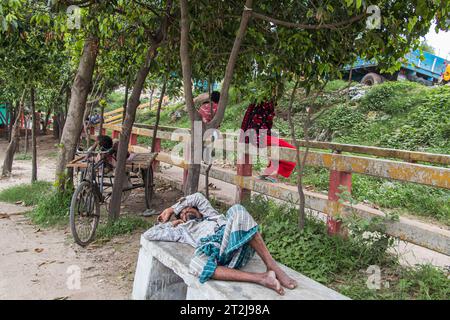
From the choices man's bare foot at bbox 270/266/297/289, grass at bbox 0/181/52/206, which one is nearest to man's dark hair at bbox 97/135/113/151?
grass at bbox 0/181/52/206

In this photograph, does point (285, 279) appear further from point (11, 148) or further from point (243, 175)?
point (11, 148)

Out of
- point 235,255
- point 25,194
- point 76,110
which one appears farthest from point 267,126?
point 25,194

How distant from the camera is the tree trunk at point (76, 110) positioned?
704 cm

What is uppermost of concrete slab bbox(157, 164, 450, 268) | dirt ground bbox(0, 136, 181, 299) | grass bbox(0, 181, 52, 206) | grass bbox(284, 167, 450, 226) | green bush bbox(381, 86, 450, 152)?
green bush bbox(381, 86, 450, 152)

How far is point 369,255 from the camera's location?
12.7 feet

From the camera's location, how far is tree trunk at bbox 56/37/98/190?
23.1ft

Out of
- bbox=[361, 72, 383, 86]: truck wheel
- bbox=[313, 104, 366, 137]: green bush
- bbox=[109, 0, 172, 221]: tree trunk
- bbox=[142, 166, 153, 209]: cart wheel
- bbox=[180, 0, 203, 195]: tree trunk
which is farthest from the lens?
bbox=[361, 72, 383, 86]: truck wheel

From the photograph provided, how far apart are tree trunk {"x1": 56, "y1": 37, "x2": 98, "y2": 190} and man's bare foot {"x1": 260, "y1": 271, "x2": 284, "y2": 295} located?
513 cm

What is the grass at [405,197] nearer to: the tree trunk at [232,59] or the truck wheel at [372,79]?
the tree trunk at [232,59]

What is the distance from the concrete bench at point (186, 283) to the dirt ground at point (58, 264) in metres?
0.51

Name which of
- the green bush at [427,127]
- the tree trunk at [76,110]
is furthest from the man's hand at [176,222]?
the green bush at [427,127]

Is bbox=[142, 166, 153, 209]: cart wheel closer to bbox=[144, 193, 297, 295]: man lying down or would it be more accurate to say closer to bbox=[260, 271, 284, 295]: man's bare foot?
bbox=[144, 193, 297, 295]: man lying down
